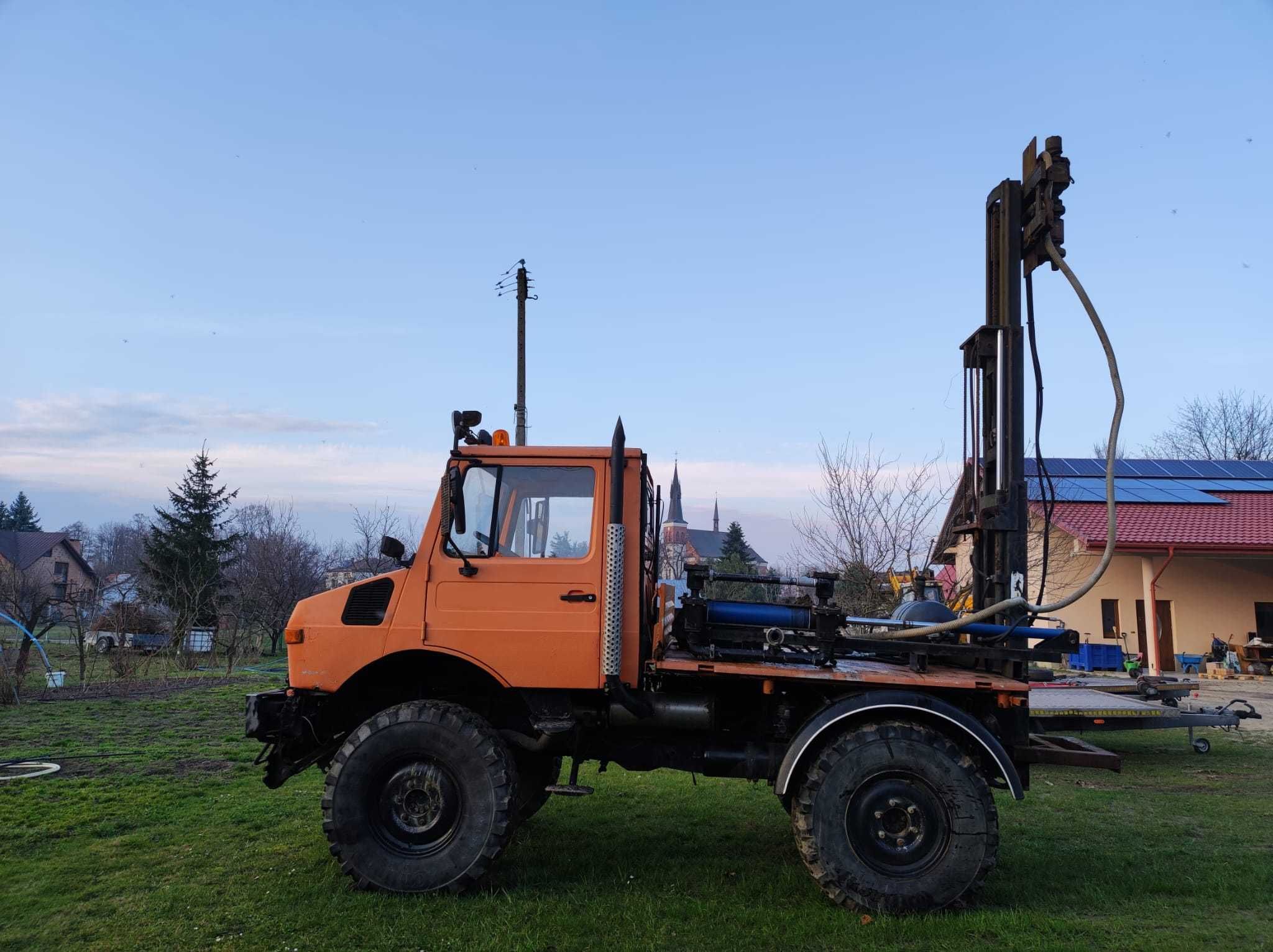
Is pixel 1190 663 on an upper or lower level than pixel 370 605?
lower

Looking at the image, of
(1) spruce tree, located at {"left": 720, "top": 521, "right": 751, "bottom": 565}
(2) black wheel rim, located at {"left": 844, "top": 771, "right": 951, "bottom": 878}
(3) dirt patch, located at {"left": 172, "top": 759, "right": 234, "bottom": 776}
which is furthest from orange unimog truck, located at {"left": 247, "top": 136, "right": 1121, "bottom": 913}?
(1) spruce tree, located at {"left": 720, "top": 521, "right": 751, "bottom": 565}

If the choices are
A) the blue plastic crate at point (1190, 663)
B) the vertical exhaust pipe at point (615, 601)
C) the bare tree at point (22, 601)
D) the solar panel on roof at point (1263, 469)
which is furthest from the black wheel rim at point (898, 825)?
the solar panel on roof at point (1263, 469)

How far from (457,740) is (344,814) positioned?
812mm

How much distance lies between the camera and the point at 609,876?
5750 mm

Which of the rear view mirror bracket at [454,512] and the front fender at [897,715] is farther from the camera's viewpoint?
the rear view mirror bracket at [454,512]

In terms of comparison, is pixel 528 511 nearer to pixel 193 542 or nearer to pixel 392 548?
pixel 392 548

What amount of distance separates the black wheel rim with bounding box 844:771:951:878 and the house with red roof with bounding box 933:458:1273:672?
17579mm

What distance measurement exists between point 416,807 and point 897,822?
296cm

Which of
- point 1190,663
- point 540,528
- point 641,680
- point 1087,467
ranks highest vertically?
point 1087,467

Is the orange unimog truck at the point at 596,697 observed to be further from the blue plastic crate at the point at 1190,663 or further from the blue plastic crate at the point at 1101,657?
the blue plastic crate at the point at 1190,663

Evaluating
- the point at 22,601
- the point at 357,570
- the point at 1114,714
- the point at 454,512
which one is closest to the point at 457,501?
the point at 454,512

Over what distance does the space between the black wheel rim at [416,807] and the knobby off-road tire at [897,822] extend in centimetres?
216

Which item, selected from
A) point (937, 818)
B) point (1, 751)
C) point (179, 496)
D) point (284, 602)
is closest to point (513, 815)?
point (937, 818)

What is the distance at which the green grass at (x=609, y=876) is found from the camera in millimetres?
4684
